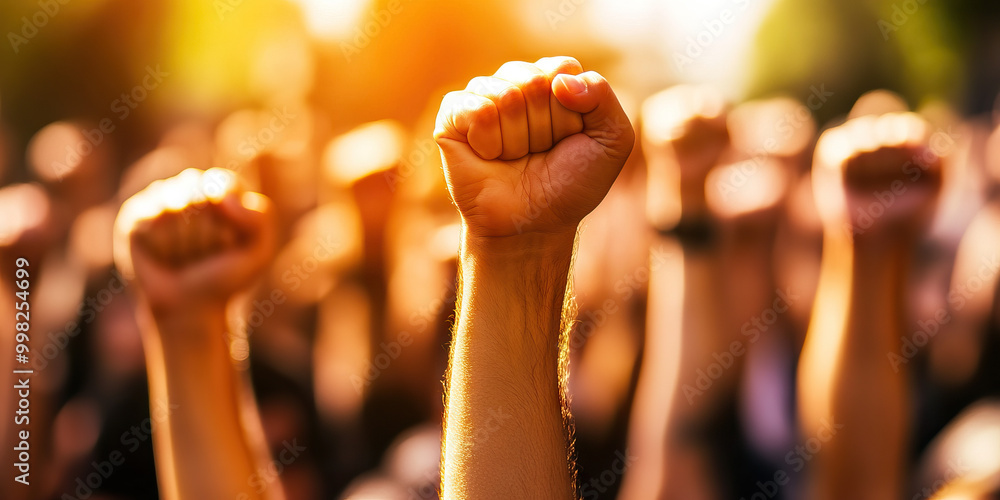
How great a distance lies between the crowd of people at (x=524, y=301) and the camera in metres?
0.42

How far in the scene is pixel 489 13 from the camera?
957 millimetres

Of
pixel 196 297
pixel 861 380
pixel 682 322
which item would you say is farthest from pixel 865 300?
pixel 196 297

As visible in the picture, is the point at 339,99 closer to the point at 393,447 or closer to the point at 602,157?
the point at 393,447

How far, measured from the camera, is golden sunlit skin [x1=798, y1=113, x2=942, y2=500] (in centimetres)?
67

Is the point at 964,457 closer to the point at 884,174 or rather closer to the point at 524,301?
the point at 884,174

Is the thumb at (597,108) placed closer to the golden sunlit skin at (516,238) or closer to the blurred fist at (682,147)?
the golden sunlit skin at (516,238)

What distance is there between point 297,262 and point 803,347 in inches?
33.2

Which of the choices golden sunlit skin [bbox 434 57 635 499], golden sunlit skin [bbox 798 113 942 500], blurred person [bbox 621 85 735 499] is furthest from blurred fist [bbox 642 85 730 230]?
golden sunlit skin [bbox 434 57 635 499]

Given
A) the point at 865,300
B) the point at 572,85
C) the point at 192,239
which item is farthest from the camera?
the point at 865,300

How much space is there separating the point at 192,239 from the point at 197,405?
0.62 ft

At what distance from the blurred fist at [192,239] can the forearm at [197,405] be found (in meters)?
0.03

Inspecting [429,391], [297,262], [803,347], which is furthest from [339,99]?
[803,347]

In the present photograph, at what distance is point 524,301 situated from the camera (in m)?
0.44

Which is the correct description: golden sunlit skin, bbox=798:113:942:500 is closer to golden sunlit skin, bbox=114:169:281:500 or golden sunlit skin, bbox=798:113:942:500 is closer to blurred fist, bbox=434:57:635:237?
blurred fist, bbox=434:57:635:237
